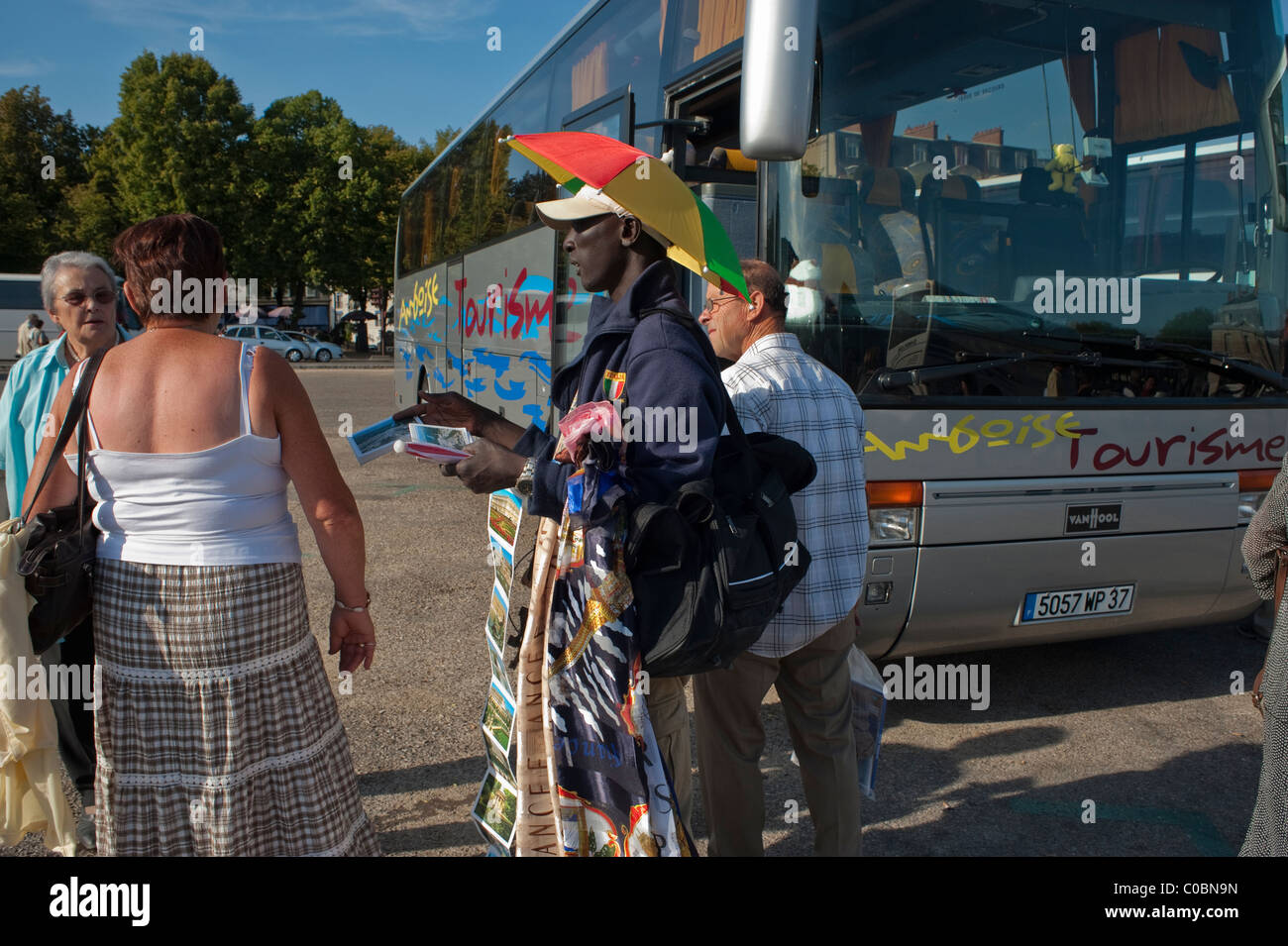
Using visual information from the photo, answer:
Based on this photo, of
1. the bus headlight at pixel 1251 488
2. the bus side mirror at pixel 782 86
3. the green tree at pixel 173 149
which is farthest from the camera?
the green tree at pixel 173 149

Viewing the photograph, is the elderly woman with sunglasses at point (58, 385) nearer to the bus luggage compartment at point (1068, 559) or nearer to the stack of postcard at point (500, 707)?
the stack of postcard at point (500, 707)

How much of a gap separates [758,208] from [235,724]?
116 inches

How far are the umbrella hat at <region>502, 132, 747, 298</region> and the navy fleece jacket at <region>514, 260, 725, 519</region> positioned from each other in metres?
0.12

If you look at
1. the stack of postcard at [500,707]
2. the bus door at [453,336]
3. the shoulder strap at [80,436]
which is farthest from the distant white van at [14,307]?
the stack of postcard at [500,707]

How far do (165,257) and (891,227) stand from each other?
291 centimetres

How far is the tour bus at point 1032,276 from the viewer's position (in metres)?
3.97

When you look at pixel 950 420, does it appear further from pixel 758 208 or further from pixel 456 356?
pixel 456 356

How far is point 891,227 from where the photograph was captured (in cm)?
402

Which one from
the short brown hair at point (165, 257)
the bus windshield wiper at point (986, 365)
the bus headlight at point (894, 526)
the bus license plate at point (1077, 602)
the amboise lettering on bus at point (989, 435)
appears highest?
the short brown hair at point (165, 257)

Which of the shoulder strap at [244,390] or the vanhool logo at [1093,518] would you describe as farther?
the vanhool logo at [1093,518]

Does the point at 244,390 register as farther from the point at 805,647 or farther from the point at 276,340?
the point at 276,340

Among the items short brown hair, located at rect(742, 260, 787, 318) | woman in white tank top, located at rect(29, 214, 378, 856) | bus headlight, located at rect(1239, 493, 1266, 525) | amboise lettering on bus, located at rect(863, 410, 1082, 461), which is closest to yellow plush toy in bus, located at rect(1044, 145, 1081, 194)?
amboise lettering on bus, located at rect(863, 410, 1082, 461)

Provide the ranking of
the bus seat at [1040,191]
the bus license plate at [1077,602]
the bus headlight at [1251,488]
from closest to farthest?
the bus seat at [1040,191]
the bus license plate at [1077,602]
the bus headlight at [1251,488]

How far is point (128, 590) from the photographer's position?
225cm
